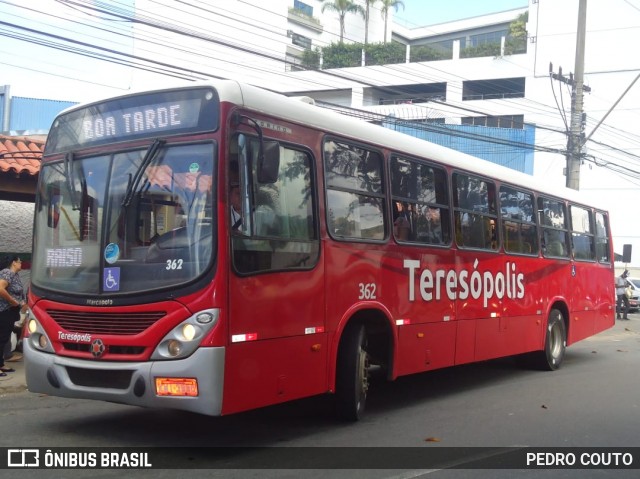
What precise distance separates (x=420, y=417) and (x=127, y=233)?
3.99 metres

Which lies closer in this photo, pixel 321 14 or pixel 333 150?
pixel 333 150

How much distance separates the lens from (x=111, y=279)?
19.6 feet

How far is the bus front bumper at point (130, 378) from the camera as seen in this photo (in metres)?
5.54

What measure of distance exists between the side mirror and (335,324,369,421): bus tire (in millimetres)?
2149

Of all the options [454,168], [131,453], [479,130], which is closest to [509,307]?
[454,168]

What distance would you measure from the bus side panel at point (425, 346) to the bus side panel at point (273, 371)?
5.04 ft

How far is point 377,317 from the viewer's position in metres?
7.80

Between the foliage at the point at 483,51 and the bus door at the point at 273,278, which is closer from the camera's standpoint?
the bus door at the point at 273,278

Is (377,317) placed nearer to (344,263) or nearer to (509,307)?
(344,263)

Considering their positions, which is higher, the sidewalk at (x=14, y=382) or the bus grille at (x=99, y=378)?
the bus grille at (x=99, y=378)

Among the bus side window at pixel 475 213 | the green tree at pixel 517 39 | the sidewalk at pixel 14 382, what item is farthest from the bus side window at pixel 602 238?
the green tree at pixel 517 39

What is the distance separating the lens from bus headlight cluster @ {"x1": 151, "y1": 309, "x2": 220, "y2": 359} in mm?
5605

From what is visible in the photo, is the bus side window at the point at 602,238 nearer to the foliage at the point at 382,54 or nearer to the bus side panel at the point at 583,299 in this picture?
the bus side panel at the point at 583,299

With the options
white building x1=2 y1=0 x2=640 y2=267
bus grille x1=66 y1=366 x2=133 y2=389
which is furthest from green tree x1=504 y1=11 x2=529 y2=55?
bus grille x1=66 y1=366 x2=133 y2=389
